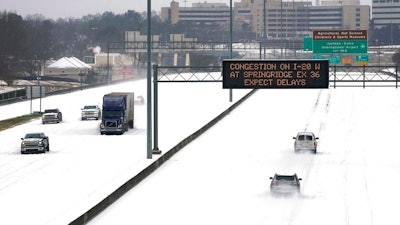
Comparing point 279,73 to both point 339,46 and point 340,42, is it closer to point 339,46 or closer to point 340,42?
point 339,46

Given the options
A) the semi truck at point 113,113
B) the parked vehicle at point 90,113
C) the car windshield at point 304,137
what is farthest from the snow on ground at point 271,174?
the parked vehicle at point 90,113

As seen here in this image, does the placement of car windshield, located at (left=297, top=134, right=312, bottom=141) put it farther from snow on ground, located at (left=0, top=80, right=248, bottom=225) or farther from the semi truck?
the semi truck

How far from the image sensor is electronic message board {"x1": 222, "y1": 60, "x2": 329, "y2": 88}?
45406 millimetres

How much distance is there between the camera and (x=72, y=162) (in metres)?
49.2

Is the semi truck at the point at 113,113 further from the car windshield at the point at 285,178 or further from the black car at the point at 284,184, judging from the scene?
the car windshield at the point at 285,178

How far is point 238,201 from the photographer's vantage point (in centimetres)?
3594

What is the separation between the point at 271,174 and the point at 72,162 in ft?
39.4

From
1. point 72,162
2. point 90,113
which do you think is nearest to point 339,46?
point 90,113

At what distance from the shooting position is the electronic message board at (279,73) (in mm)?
45406

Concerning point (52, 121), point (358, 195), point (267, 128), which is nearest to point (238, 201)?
point (358, 195)

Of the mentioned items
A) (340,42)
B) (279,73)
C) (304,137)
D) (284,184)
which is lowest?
(284,184)

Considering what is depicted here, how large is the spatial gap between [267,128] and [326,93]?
46831 mm

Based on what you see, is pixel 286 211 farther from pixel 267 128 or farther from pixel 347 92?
pixel 347 92

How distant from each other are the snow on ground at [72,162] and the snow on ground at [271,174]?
1584mm
